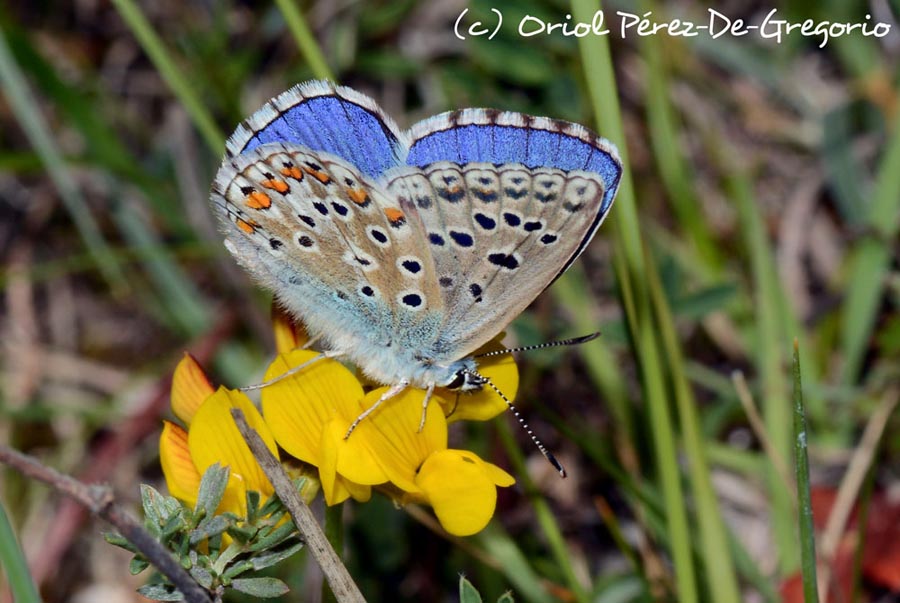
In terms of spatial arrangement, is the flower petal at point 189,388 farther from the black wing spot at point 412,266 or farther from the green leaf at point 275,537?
the black wing spot at point 412,266

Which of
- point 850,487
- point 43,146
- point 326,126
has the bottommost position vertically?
point 850,487

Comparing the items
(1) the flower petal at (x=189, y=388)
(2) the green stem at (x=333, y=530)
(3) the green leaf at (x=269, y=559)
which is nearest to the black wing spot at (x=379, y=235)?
(1) the flower petal at (x=189, y=388)

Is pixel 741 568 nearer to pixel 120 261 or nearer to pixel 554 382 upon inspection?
pixel 554 382

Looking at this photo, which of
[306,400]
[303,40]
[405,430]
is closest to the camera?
[306,400]

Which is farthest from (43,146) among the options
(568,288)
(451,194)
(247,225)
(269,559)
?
(269,559)

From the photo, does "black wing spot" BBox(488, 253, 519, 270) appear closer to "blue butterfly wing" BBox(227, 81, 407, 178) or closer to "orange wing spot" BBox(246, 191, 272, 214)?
"blue butterfly wing" BBox(227, 81, 407, 178)

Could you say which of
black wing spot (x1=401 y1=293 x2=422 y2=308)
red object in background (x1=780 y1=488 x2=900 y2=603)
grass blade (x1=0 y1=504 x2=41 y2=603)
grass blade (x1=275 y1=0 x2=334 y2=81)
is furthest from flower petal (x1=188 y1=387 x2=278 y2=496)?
red object in background (x1=780 y1=488 x2=900 y2=603)

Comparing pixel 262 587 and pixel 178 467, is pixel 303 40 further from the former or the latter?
pixel 262 587

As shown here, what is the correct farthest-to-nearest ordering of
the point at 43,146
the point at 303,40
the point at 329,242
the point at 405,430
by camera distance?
the point at 43,146 < the point at 303,40 < the point at 329,242 < the point at 405,430
